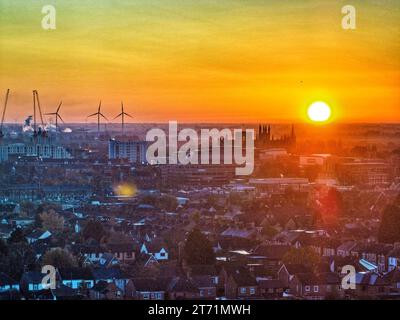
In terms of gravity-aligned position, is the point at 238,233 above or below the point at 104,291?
above

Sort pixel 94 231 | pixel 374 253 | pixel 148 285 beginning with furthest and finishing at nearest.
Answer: pixel 94 231, pixel 374 253, pixel 148 285

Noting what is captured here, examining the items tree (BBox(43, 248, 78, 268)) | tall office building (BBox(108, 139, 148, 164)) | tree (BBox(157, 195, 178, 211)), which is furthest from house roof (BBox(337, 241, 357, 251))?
tall office building (BBox(108, 139, 148, 164))

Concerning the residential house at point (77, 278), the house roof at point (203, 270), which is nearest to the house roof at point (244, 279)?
the house roof at point (203, 270)

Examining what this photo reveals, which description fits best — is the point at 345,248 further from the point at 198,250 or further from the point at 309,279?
the point at 309,279

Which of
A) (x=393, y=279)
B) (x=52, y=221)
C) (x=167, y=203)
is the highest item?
(x=167, y=203)

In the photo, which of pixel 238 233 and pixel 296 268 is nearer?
pixel 296 268

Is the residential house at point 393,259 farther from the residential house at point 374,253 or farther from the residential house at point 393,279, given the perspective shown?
the residential house at point 393,279

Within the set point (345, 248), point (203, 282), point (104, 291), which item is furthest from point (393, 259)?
point (104, 291)

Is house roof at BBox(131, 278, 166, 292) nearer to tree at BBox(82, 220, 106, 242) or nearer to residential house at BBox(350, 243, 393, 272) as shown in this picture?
residential house at BBox(350, 243, 393, 272)
